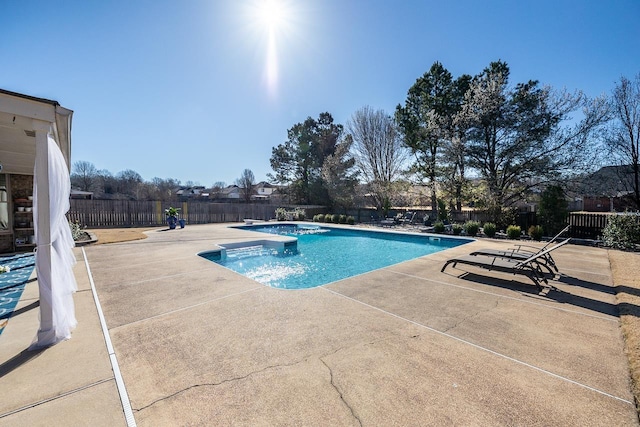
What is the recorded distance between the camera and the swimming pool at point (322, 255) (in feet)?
22.1

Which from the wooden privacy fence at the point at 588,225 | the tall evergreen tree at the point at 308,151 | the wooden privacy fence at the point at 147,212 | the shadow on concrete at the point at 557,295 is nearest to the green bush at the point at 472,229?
the wooden privacy fence at the point at 588,225

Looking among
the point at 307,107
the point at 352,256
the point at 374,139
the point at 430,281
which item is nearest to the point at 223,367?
the point at 430,281

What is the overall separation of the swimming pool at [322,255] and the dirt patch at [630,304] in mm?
4474

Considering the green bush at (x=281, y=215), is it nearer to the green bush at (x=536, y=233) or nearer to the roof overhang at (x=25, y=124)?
the roof overhang at (x=25, y=124)

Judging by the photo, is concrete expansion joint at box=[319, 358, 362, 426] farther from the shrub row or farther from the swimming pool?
the shrub row

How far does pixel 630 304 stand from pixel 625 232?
705cm

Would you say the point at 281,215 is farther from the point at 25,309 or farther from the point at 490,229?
the point at 25,309

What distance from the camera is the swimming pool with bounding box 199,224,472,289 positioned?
673 cm

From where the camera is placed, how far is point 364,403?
6.17 feet

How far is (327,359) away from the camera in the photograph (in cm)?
241

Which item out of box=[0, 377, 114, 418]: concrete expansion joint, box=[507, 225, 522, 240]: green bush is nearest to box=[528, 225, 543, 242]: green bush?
box=[507, 225, 522, 240]: green bush

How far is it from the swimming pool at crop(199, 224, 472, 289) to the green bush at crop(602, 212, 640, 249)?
162 inches

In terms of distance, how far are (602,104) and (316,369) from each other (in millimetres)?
17725

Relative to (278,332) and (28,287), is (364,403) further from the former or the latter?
(28,287)
